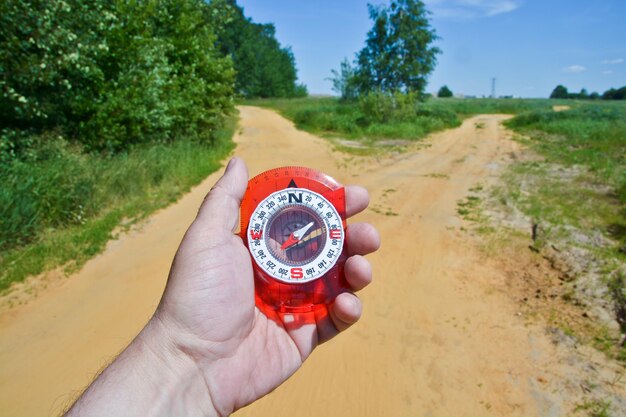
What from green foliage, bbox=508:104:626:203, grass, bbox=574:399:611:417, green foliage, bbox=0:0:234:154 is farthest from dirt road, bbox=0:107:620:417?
green foliage, bbox=508:104:626:203

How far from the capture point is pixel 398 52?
3100 cm

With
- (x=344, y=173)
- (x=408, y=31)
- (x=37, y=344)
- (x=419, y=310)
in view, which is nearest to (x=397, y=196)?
(x=344, y=173)

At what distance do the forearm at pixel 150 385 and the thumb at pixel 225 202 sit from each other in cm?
56

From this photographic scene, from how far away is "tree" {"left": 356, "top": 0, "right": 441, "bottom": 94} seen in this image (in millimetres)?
30562

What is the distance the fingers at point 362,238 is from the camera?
7.90 feet

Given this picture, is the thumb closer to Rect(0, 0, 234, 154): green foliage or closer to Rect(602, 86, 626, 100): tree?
Rect(0, 0, 234, 154): green foliage

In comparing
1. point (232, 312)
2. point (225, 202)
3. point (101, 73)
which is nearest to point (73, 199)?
point (101, 73)

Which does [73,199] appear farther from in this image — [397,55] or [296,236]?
[397,55]

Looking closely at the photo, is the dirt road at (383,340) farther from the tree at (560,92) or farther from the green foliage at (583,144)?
the tree at (560,92)

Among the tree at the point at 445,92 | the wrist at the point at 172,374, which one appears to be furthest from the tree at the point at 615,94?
the wrist at the point at 172,374

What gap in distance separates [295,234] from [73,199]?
19.5ft

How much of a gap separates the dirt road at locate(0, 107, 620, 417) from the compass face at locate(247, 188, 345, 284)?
76.3 inches

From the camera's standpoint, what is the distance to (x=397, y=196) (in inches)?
350

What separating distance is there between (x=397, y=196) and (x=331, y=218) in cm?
678
